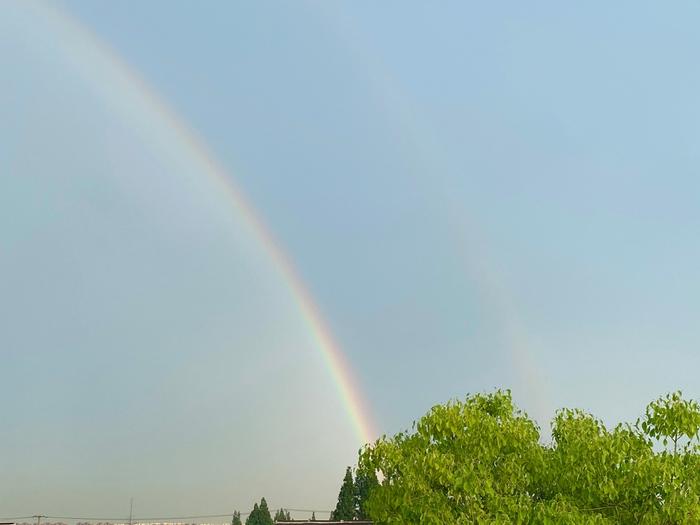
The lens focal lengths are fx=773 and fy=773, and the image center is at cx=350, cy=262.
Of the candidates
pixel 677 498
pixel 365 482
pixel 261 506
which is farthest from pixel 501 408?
pixel 261 506

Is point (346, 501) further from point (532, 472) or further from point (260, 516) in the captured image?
point (532, 472)

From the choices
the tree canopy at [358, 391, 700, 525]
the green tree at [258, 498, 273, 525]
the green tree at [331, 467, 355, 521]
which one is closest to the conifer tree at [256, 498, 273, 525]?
the green tree at [258, 498, 273, 525]

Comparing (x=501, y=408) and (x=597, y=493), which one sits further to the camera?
(x=501, y=408)

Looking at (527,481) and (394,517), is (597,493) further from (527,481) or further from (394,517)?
(394,517)

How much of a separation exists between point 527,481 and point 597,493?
1748 millimetres

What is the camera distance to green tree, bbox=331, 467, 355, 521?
2741 inches

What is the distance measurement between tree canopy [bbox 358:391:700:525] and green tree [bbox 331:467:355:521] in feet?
170

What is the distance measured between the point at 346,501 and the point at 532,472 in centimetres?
5514

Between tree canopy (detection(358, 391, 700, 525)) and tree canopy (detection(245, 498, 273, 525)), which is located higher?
tree canopy (detection(245, 498, 273, 525))

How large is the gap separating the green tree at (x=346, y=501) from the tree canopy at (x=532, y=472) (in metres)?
51.9

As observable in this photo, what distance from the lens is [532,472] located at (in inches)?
717

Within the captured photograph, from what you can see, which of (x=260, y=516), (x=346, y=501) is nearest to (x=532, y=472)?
(x=346, y=501)

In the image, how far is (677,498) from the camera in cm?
1603

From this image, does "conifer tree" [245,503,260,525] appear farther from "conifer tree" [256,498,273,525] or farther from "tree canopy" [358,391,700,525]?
"tree canopy" [358,391,700,525]
